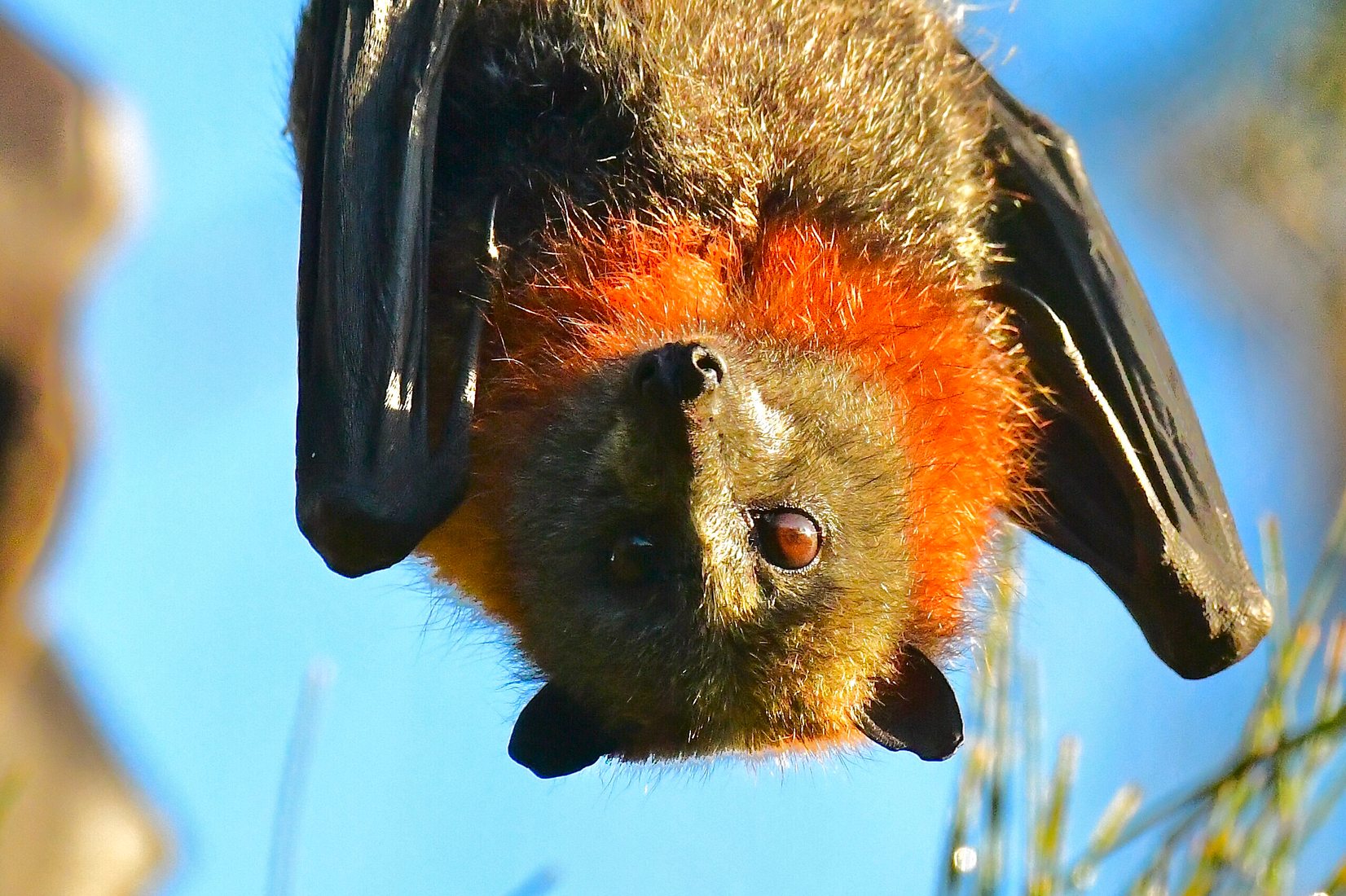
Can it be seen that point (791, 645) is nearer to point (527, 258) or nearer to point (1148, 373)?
point (527, 258)

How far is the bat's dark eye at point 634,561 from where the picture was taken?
391cm

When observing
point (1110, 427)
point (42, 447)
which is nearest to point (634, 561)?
point (1110, 427)

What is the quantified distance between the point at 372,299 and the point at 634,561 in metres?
1.11

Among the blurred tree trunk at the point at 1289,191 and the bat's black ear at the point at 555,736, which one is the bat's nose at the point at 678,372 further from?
the blurred tree trunk at the point at 1289,191

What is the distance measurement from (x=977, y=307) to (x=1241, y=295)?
631 cm

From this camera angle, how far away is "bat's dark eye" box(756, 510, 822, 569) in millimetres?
3947

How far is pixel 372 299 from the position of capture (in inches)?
161

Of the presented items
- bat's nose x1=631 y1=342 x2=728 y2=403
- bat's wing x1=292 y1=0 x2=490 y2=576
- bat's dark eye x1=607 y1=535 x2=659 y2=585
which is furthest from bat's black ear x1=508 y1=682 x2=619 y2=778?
bat's nose x1=631 y1=342 x2=728 y2=403

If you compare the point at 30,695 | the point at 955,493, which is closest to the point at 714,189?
the point at 955,493

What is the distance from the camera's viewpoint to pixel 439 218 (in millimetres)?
4367

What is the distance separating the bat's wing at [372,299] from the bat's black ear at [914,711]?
62.9 inches

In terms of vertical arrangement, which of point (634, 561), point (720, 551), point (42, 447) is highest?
point (720, 551)

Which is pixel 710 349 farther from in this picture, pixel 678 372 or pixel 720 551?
pixel 720 551

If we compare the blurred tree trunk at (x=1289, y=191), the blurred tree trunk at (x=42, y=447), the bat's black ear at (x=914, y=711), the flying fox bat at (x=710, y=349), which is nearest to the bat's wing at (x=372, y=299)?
the flying fox bat at (x=710, y=349)
